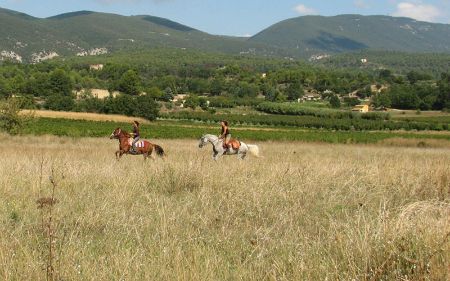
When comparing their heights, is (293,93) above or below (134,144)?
below

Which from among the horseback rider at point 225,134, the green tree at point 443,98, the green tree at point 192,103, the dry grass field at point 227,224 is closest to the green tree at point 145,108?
the green tree at point 192,103

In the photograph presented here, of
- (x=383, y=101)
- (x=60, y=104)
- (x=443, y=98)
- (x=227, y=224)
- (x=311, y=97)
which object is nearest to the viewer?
(x=227, y=224)

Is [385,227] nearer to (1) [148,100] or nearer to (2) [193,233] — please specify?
(2) [193,233]

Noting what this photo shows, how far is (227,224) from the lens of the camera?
5996 mm

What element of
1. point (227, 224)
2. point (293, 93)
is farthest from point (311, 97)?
point (227, 224)

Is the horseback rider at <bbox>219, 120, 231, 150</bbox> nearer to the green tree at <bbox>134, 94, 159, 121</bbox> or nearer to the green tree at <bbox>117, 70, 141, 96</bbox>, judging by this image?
the green tree at <bbox>134, 94, 159, 121</bbox>

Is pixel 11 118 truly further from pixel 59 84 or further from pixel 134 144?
pixel 59 84

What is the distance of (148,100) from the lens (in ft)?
328

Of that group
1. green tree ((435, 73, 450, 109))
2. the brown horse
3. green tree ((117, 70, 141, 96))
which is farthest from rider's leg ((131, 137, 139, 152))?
green tree ((117, 70, 141, 96))

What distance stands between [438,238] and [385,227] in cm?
41

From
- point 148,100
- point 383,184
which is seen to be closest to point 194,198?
point 383,184

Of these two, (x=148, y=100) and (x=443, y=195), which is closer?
(x=443, y=195)

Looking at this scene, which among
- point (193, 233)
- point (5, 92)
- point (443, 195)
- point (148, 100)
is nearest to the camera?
point (193, 233)

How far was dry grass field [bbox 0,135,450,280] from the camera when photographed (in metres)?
4.11
